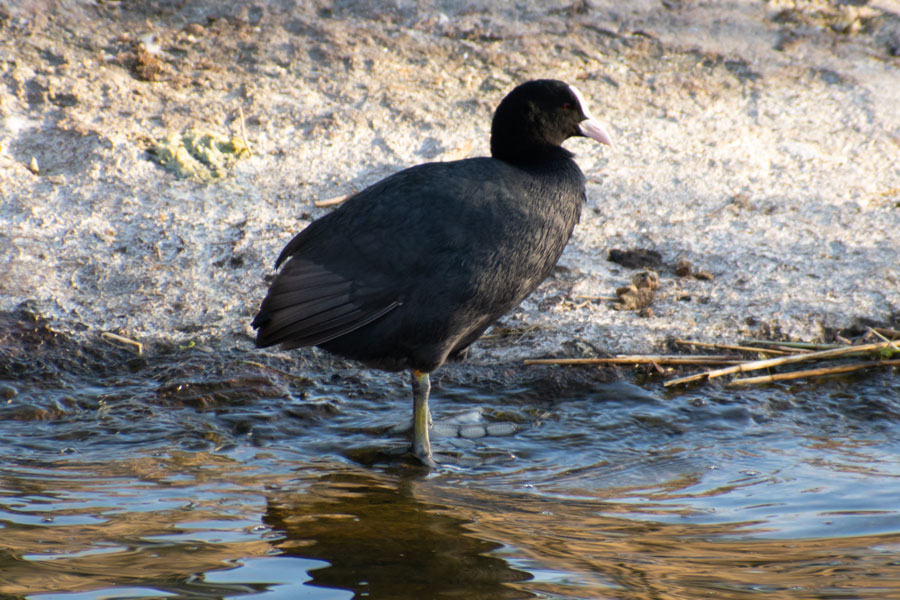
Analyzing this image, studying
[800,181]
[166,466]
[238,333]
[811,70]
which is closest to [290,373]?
[238,333]

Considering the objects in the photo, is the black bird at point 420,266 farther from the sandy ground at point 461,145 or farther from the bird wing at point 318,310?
the sandy ground at point 461,145

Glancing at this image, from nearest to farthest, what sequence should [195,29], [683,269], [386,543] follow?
[386,543] → [683,269] → [195,29]

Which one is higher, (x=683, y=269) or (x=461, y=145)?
(x=461, y=145)

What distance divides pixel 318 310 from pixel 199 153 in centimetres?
189

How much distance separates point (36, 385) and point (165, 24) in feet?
8.86

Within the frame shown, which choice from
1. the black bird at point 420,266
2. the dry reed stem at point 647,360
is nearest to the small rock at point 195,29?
the black bird at point 420,266

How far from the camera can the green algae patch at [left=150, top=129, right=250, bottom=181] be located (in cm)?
475

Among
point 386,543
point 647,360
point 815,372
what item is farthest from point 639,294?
point 386,543

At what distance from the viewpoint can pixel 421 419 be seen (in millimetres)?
3396

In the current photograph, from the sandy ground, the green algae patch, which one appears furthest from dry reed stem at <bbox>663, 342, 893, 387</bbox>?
the green algae patch

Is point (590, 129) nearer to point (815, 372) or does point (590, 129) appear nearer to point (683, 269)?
point (683, 269)

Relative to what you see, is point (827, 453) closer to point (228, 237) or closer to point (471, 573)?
point (471, 573)

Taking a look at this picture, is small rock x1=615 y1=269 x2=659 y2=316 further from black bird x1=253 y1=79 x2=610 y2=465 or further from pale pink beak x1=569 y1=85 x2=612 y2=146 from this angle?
black bird x1=253 y1=79 x2=610 y2=465

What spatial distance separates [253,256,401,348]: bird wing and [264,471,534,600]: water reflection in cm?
46
